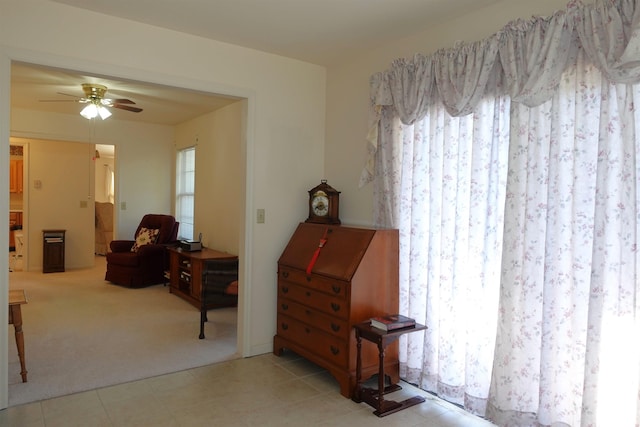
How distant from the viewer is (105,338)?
13.1 feet

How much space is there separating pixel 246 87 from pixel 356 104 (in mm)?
898

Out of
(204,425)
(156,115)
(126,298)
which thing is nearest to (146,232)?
(126,298)

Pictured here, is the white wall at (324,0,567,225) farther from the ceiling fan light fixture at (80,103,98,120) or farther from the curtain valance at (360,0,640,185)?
the ceiling fan light fixture at (80,103,98,120)

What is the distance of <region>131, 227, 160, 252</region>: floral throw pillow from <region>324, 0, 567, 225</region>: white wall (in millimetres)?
3613

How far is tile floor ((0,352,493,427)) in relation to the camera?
255 centimetres

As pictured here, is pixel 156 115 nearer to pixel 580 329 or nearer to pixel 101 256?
pixel 101 256

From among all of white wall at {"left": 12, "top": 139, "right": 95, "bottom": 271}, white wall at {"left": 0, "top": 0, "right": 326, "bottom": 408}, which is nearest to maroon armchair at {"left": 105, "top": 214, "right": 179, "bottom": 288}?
white wall at {"left": 12, "top": 139, "right": 95, "bottom": 271}

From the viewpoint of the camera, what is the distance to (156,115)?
256 inches

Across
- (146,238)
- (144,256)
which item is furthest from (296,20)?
(146,238)

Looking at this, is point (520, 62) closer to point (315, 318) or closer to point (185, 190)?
Answer: point (315, 318)

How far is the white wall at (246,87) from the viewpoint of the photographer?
264 centimetres

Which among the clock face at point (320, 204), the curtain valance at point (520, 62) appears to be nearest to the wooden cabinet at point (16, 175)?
the clock face at point (320, 204)

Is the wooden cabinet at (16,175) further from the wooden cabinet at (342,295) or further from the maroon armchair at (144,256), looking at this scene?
the wooden cabinet at (342,295)

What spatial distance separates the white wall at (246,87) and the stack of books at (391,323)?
1200 millimetres
